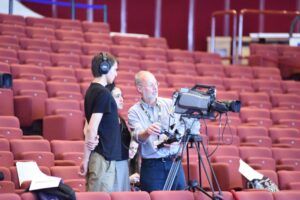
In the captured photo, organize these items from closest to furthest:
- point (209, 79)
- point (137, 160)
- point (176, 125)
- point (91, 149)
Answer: point (91, 149)
point (176, 125)
point (137, 160)
point (209, 79)

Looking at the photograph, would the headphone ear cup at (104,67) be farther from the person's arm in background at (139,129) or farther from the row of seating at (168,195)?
the row of seating at (168,195)

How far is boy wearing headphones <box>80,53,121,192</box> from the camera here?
477cm

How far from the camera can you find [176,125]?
504cm

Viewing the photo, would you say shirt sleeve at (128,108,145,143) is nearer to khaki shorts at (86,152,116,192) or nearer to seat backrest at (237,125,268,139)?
khaki shorts at (86,152,116,192)

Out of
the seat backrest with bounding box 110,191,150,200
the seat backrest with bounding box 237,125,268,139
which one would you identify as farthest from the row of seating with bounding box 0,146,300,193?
the seat backrest with bounding box 110,191,150,200

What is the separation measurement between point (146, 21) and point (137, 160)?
835cm

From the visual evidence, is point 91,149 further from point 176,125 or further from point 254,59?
point 254,59

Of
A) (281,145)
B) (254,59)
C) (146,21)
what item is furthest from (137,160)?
(146,21)

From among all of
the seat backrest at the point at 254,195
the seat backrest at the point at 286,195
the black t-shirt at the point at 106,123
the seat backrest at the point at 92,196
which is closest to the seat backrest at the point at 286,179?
the seat backrest at the point at 286,195

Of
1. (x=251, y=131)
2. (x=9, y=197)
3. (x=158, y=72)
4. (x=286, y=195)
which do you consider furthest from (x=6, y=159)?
(x=158, y=72)

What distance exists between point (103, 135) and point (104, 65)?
0.41m

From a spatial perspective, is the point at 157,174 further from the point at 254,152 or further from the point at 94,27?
the point at 94,27

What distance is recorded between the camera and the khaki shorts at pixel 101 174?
480 cm

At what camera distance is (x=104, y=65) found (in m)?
4.80
